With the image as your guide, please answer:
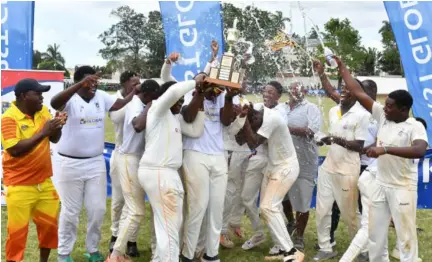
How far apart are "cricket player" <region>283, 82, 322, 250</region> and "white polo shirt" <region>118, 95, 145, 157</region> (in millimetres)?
2125

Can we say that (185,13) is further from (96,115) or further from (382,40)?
(382,40)

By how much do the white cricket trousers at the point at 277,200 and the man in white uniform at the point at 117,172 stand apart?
64.3 inches

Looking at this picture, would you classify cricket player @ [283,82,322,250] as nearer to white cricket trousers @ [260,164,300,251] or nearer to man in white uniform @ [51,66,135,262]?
white cricket trousers @ [260,164,300,251]

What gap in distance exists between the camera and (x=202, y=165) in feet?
18.0

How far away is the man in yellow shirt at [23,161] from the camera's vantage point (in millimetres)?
5031

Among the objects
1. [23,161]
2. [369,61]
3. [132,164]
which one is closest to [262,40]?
[132,164]

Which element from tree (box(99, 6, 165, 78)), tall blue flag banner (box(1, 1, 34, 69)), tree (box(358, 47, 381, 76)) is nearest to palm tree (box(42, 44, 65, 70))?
tree (box(99, 6, 165, 78))

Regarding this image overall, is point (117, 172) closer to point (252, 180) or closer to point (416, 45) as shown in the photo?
point (252, 180)

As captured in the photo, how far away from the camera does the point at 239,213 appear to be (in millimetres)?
7027

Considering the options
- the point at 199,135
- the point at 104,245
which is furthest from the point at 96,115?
the point at 104,245

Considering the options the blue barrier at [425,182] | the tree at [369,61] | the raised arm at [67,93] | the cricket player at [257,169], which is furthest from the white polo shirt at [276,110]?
the tree at [369,61]

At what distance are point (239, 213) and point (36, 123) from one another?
9.96ft

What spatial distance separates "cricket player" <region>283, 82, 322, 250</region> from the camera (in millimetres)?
6910

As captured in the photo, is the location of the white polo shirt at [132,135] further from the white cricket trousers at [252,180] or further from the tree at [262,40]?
the tree at [262,40]
